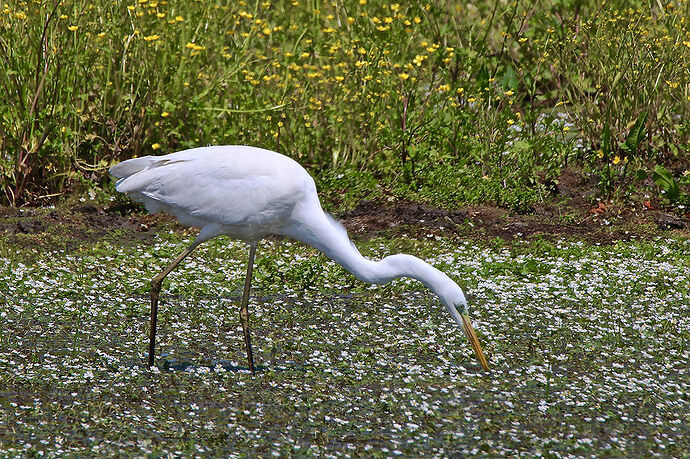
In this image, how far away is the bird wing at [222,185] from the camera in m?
5.93

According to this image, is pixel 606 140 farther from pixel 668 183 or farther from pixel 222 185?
pixel 222 185

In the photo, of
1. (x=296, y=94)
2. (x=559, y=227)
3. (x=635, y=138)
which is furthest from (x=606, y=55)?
(x=296, y=94)

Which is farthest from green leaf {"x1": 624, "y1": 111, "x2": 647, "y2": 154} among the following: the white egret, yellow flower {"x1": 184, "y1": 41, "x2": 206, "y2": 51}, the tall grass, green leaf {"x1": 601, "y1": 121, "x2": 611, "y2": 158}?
the white egret

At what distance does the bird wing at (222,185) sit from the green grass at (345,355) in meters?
0.88

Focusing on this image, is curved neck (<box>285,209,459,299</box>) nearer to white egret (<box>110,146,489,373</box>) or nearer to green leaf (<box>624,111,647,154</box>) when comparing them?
white egret (<box>110,146,489,373</box>)

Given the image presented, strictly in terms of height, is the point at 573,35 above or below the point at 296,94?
above

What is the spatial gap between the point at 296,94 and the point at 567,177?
2714mm

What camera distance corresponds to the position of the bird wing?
233 inches

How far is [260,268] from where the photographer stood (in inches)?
309

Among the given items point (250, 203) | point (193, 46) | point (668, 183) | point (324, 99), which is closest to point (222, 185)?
point (250, 203)

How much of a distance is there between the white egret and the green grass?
0.38 meters

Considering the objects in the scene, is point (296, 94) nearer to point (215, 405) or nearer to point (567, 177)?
point (567, 177)

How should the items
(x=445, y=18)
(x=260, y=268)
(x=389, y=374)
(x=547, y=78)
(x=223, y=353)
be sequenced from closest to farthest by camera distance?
1. (x=389, y=374)
2. (x=223, y=353)
3. (x=260, y=268)
4. (x=547, y=78)
5. (x=445, y=18)

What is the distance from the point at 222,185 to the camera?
6027mm
